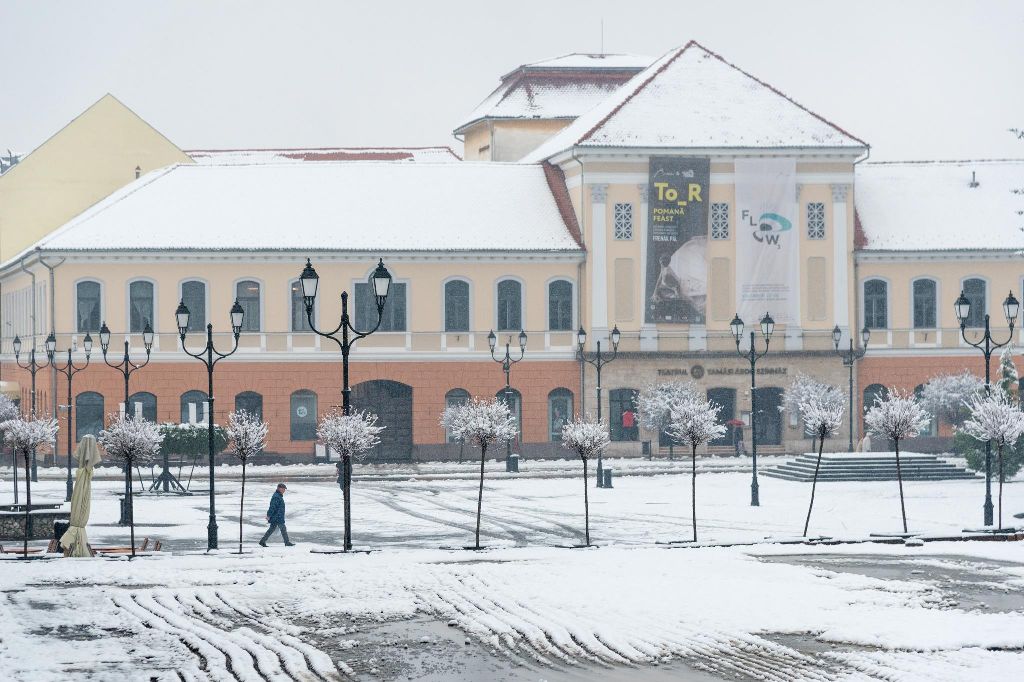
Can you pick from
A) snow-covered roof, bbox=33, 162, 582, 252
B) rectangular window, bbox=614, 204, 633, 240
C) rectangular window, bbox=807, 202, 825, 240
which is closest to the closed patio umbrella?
snow-covered roof, bbox=33, 162, 582, 252

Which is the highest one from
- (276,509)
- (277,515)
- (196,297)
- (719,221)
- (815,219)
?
(815,219)

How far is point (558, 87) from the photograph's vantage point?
A: 261 feet

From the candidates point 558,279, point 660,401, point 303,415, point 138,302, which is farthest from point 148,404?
point 660,401

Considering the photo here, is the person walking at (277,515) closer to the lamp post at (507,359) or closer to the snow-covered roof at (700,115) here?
the lamp post at (507,359)

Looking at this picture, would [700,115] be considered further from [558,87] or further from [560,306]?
[558,87]

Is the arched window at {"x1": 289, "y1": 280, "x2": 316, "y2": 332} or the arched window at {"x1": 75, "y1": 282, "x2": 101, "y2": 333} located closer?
the arched window at {"x1": 75, "y1": 282, "x2": 101, "y2": 333}

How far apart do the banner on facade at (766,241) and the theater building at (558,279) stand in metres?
0.08

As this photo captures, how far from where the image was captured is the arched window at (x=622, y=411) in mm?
61781

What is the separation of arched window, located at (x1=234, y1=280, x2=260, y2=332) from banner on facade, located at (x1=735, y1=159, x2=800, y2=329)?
1763 centimetres

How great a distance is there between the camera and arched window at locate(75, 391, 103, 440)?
59.9 m

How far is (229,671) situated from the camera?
19375 mm

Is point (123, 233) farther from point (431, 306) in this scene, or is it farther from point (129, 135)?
point (129, 135)

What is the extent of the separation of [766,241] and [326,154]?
33.0m

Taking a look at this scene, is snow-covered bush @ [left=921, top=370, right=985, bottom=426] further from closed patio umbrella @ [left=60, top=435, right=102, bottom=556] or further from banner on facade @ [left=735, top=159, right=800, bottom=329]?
closed patio umbrella @ [left=60, top=435, right=102, bottom=556]
